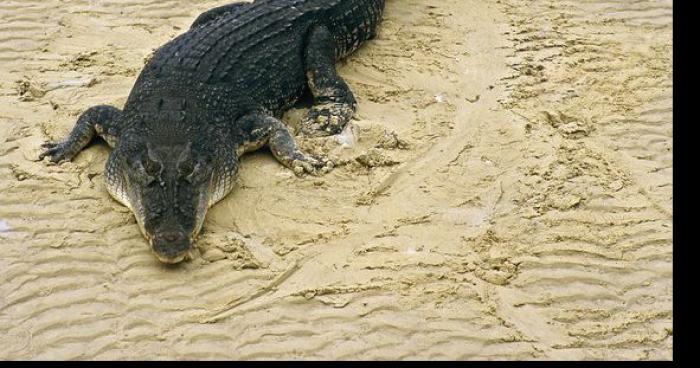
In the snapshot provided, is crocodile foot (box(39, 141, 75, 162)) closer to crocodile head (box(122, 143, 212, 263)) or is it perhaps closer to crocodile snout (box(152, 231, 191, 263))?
crocodile head (box(122, 143, 212, 263))

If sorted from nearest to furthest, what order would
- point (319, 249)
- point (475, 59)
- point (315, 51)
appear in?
point (319, 249), point (315, 51), point (475, 59)

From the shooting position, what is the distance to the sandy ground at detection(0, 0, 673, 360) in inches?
177

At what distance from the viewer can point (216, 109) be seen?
589cm

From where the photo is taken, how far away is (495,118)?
6316mm

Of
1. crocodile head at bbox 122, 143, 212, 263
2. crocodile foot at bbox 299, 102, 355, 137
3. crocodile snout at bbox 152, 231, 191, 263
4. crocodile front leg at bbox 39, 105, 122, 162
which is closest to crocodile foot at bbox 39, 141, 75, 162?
crocodile front leg at bbox 39, 105, 122, 162

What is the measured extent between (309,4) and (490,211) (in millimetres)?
2676

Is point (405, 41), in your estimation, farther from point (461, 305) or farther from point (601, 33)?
point (461, 305)

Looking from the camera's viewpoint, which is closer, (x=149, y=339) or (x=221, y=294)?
(x=149, y=339)

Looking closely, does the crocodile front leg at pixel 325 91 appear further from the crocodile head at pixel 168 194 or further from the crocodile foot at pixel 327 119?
the crocodile head at pixel 168 194

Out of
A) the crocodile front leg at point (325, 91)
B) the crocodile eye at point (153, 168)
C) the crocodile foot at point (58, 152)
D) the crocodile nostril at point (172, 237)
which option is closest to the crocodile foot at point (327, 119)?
the crocodile front leg at point (325, 91)

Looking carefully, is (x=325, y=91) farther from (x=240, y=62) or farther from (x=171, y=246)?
(x=171, y=246)

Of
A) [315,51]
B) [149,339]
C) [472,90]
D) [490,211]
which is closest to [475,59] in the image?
[472,90]

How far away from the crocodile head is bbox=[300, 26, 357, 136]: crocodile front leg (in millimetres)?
1213

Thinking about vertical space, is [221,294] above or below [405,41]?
below
